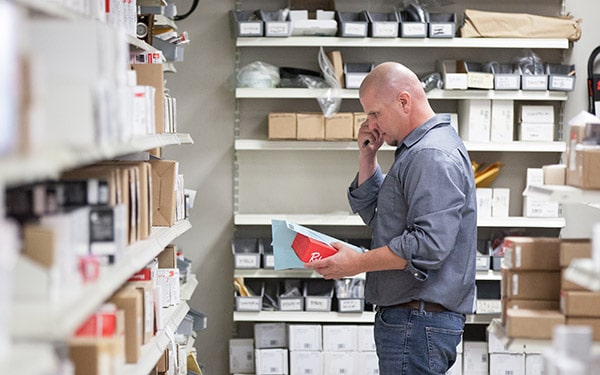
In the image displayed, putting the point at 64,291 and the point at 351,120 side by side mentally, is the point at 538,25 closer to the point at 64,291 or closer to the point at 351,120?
the point at 351,120

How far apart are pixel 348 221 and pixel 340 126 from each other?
59 cm

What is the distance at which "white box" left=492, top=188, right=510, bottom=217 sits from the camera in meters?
5.59

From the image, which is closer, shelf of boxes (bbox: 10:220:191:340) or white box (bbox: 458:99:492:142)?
shelf of boxes (bbox: 10:220:191:340)

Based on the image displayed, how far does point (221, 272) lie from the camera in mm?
5949

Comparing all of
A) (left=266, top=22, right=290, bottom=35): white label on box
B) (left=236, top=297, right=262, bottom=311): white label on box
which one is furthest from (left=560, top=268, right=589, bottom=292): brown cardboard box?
(left=266, top=22, right=290, bottom=35): white label on box

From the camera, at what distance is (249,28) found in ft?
17.8

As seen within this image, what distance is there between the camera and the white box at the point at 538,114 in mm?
5621

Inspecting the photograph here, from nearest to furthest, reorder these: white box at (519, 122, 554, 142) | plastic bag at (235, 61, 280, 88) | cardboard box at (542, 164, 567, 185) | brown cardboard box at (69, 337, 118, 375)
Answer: brown cardboard box at (69, 337, 118, 375), cardboard box at (542, 164, 567, 185), plastic bag at (235, 61, 280, 88), white box at (519, 122, 554, 142)

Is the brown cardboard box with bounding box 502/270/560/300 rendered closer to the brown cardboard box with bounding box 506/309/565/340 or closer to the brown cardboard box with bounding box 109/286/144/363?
the brown cardboard box with bounding box 506/309/565/340

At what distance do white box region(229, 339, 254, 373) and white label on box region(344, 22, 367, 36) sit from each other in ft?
6.69

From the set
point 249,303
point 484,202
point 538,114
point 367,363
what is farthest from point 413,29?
point 367,363

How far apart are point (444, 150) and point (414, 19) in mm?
2066

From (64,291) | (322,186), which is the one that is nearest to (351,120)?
(322,186)

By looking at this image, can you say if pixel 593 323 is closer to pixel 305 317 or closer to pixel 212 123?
pixel 305 317
